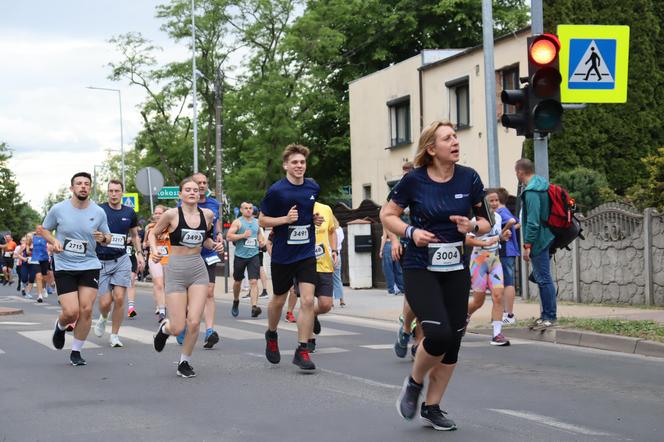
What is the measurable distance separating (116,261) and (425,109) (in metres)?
21.5

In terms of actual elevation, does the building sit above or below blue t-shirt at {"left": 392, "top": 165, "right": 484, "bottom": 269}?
above

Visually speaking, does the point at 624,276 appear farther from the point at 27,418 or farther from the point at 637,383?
the point at 27,418

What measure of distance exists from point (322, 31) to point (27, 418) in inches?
1566

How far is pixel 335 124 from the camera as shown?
49156mm

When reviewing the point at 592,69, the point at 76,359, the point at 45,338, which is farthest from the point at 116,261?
the point at 592,69

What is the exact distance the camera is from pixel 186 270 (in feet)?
32.5

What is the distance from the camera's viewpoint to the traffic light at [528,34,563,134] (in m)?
11.6

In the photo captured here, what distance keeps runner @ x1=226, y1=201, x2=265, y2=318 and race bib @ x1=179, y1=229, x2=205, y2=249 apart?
6.95m

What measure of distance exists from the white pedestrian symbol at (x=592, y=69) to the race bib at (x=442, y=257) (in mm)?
6467

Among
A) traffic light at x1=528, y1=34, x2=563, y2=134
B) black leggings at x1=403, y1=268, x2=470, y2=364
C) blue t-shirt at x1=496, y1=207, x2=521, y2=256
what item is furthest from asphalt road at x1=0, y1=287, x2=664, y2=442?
traffic light at x1=528, y1=34, x2=563, y2=134

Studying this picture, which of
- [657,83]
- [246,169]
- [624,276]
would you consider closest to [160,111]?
[246,169]

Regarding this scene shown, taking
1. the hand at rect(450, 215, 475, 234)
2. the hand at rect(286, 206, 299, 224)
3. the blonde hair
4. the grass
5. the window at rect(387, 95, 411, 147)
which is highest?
the window at rect(387, 95, 411, 147)

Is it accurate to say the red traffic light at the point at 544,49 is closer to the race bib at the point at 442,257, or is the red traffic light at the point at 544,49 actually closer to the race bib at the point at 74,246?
the race bib at the point at 74,246

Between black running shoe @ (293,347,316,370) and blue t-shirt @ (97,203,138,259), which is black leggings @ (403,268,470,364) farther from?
blue t-shirt @ (97,203,138,259)
